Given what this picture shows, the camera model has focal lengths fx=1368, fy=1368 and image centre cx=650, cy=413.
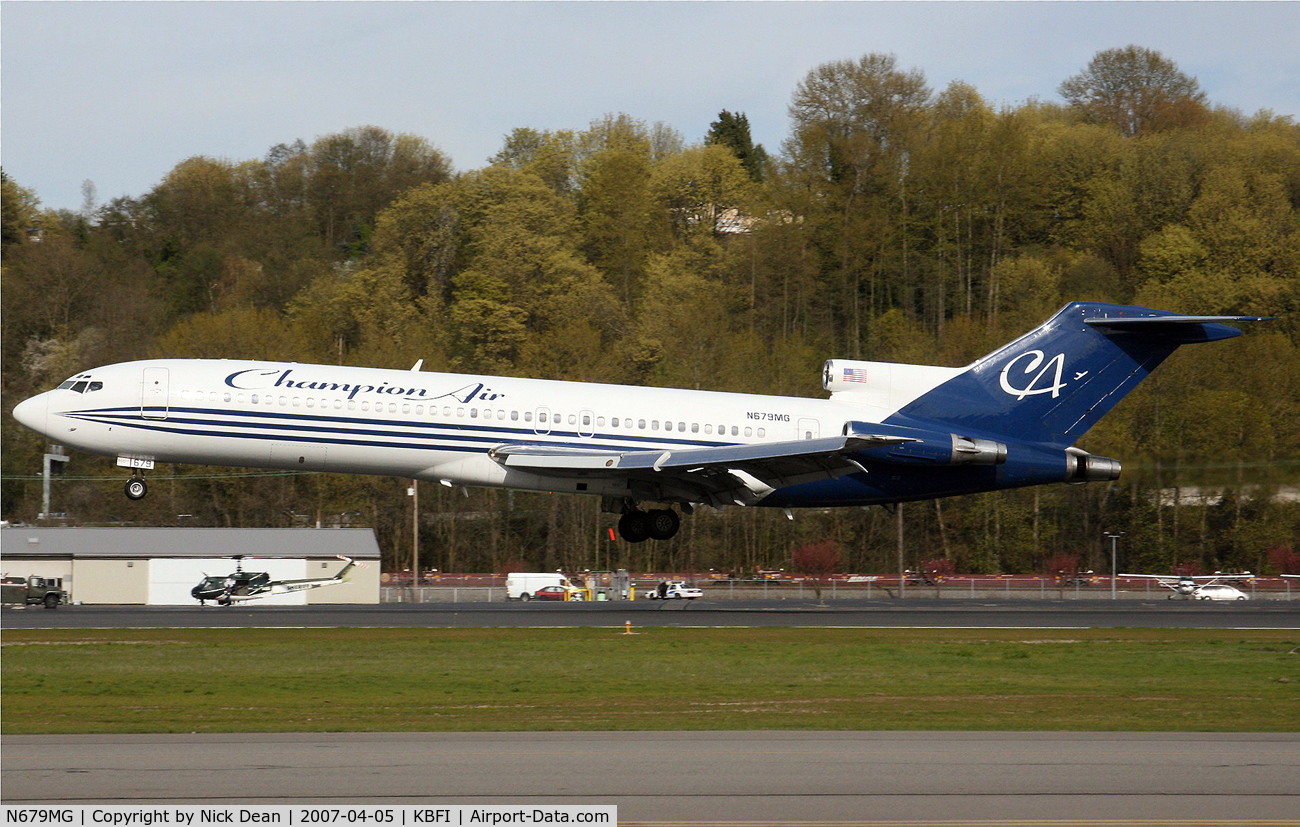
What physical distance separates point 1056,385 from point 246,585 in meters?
34.2

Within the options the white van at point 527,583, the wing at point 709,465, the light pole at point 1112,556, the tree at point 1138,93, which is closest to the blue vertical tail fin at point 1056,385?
the wing at point 709,465

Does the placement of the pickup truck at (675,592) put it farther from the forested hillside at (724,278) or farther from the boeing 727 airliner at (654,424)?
the boeing 727 airliner at (654,424)

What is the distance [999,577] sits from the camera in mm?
63438

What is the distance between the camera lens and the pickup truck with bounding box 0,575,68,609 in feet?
167

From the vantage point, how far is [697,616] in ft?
135

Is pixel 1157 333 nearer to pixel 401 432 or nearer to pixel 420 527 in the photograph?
pixel 401 432

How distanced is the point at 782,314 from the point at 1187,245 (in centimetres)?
2348

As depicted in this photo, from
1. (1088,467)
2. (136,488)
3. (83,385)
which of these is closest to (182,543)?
(83,385)

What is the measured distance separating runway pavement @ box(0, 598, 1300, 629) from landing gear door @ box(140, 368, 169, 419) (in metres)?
9.33

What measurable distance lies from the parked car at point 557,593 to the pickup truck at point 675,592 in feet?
10.8

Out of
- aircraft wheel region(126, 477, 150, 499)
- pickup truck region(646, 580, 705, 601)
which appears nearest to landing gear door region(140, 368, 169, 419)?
aircraft wheel region(126, 477, 150, 499)

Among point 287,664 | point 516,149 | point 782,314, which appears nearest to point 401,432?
point 287,664

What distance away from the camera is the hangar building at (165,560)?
185 feet

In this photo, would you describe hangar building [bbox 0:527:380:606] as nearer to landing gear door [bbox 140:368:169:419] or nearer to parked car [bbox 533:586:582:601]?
parked car [bbox 533:586:582:601]
